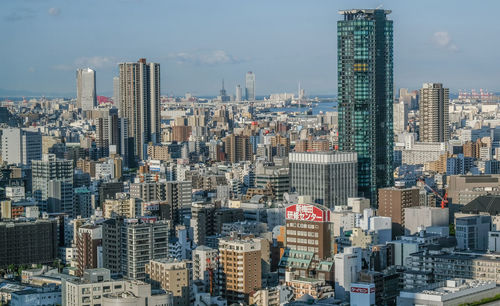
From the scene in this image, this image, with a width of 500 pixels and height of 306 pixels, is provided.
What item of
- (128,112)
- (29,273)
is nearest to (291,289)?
(29,273)

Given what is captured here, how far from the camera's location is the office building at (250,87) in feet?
368

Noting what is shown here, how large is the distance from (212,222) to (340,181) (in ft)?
16.6

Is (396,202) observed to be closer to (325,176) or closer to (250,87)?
(325,176)

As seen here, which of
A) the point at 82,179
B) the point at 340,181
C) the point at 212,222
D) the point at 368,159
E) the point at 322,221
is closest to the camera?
the point at 322,221

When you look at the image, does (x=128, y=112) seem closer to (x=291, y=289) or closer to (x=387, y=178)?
(x=387, y=178)

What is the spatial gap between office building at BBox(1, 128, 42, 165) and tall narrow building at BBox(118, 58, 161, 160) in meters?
13.2

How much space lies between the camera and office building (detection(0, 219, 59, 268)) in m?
26.0

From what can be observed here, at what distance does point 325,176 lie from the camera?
30.0 metres

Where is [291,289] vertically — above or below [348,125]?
below

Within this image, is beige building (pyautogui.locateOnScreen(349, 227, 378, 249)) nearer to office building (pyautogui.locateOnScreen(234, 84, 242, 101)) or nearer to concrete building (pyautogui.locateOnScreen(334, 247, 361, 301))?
concrete building (pyautogui.locateOnScreen(334, 247, 361, 301))

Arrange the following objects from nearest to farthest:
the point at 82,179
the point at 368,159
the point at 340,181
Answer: the point at 340,181, the point at 368,159, the point at 82,179

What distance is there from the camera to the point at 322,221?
69.4 feet

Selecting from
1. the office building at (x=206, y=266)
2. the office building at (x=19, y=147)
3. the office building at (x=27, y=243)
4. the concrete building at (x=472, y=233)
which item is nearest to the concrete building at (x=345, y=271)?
the office building at (x=206, y=266)

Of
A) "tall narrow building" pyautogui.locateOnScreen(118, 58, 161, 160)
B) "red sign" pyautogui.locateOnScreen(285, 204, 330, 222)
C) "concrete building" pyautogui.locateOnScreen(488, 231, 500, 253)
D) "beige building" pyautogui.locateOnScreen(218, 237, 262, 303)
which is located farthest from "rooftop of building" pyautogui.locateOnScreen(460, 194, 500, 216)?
"tall narrow building" pyautogui.locateOnScreen(118, 58, 161, 160)
